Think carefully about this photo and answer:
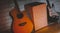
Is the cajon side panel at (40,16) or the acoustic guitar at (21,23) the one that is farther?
the cajon side panel at (40,16)

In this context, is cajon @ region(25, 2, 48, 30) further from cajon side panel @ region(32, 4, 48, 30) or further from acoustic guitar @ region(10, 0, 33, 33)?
acoustic guitar @ region(10, 0, 33, 33)

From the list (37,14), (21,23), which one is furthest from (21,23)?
(37,14)

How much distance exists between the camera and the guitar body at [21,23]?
159 centimetres

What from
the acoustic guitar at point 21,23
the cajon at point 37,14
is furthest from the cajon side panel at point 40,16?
the acoustic guitar at point 21,23

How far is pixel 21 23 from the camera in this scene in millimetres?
1606

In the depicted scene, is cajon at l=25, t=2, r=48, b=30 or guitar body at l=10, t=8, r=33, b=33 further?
cajon at l=25, t=2, r=48, b=30

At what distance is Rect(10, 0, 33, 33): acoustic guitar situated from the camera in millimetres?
1588

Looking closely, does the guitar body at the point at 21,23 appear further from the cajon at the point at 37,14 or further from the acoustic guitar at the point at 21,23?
the cajon at the point at 37,14

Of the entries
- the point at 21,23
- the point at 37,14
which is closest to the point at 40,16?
the point at 37,14

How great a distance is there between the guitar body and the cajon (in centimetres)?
11

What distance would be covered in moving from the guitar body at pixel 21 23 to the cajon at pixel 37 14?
0.11 metres

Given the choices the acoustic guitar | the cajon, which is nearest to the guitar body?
the acoustic guitar

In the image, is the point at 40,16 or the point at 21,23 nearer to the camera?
the point at 21,23

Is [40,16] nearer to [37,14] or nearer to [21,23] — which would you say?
[37,14]
